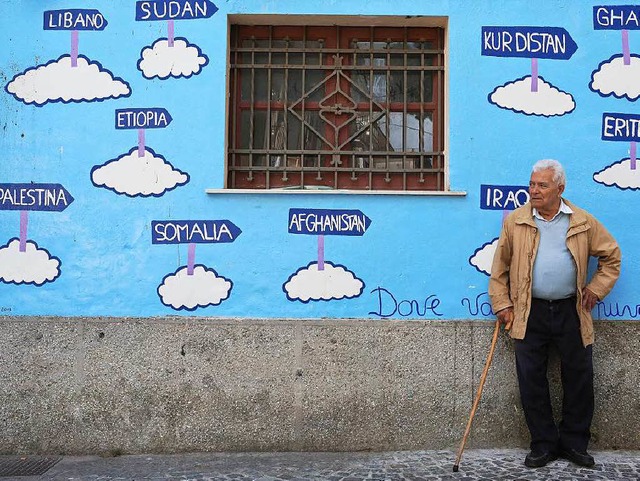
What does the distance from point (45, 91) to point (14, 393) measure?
6.99 feet

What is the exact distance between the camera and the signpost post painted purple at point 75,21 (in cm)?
470

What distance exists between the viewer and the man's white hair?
421 centimetres

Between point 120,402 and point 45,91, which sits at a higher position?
point 45,91

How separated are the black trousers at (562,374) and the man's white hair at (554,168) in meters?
0.78

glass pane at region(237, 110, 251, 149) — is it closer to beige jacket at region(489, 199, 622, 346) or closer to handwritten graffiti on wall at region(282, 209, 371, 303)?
handwritten graffiti on wall at region(282, 209, 371, 303)

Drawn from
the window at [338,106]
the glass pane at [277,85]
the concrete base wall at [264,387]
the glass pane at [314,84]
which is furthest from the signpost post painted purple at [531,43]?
the concrete base wall at [264,387]

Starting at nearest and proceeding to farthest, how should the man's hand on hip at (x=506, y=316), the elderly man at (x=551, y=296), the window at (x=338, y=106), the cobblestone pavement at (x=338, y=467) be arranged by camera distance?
the cobblestone pavement at (x=338, y=467)
the elderly man at (x=551, y=296)
the man's hand on hip at (x=506, y=316)
the window at (x=338, y=106)

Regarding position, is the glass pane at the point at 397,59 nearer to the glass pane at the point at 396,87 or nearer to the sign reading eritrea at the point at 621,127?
the glass pane at the point at 396,87

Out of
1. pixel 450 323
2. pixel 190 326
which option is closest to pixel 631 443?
pixel 450 323

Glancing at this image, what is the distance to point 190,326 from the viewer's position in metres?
4.59

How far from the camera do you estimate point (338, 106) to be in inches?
192

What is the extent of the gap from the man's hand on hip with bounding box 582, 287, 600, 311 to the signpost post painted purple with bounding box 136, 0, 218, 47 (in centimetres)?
320

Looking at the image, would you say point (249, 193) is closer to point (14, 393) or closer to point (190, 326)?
point (190, 326)

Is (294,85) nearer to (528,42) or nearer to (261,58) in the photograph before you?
(261,58)
